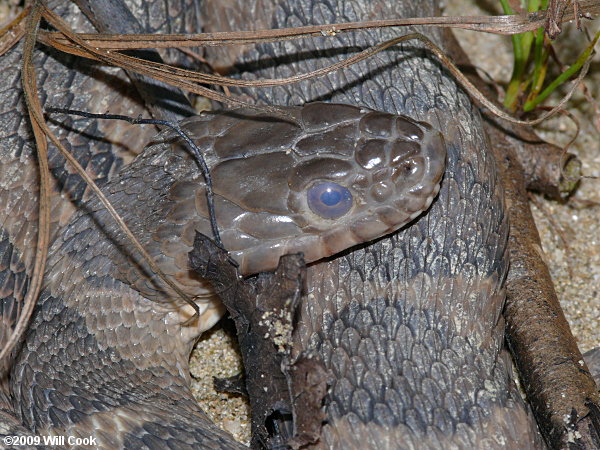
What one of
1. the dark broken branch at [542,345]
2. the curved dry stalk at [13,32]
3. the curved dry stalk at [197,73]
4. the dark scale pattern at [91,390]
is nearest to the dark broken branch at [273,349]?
the dark scale pattern at [91,390]

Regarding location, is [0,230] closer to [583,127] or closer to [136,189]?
[136,189]

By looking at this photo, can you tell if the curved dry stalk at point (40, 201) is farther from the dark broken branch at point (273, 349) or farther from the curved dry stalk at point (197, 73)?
the dark broken branch at point (273, 349)

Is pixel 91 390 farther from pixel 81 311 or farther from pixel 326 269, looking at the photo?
pixel 326 269

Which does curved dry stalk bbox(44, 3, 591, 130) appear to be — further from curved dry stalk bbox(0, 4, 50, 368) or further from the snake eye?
the snake eye

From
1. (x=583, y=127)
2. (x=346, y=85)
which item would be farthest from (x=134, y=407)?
(x=583, y=127)

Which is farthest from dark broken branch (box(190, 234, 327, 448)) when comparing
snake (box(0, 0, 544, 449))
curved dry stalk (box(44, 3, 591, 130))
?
curved dry stalk (box(44, 3, 591, 130))

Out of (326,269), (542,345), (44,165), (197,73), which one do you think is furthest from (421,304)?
(44,165)

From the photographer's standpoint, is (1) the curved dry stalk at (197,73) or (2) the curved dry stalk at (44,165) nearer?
(2) the curved dry stalk at (44,165)
